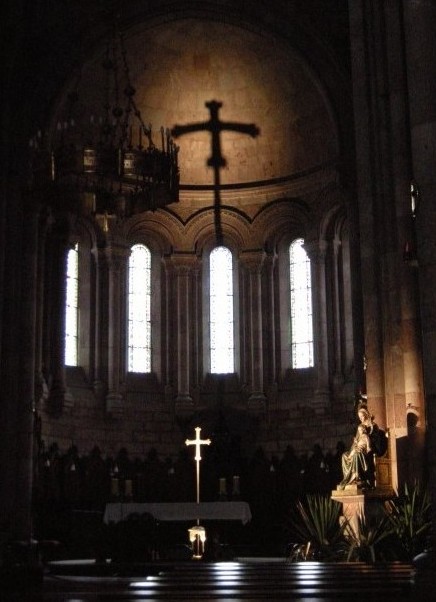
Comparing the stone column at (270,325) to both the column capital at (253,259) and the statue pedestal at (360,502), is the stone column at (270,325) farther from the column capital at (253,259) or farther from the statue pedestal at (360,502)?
the statue pedestal at (360,502)

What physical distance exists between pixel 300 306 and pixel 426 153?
18.3m

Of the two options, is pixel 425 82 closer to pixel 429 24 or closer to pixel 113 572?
pixel 429 24

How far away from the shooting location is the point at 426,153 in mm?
10398

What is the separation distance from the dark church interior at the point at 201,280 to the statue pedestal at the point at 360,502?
0.05m

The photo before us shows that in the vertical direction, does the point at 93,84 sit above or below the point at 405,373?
above

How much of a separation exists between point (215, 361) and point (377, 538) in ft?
47.6

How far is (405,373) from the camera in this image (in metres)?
17.0

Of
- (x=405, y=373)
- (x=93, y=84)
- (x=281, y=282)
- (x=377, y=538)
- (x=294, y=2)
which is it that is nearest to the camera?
(x=377, y=538)

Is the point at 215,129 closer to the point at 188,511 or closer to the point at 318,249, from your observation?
the point at 318,249

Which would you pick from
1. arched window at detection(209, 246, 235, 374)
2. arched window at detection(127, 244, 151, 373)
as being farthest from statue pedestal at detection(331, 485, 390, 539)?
arched window at detection(127, 244, 151, 373)

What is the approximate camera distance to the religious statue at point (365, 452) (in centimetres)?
1672

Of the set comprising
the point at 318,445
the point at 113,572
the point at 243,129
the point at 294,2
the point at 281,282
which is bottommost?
the point at 113,572

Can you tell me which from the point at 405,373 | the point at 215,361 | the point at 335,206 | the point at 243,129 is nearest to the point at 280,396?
the point at 215,361

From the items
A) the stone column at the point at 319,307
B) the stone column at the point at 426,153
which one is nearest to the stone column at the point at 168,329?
the stone column at the point at 319,307
